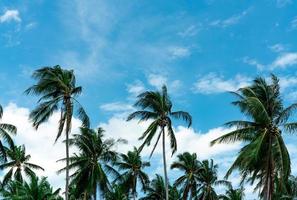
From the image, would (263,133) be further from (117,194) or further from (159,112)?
(117,194)

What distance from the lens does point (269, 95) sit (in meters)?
34.9

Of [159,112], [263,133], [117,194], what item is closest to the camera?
[263,133]

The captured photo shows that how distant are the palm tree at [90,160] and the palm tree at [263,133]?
23.3 meters

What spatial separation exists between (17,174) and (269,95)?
44.9 m

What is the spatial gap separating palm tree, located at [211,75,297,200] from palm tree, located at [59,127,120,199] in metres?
23.3

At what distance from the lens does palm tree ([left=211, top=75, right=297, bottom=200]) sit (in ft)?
107

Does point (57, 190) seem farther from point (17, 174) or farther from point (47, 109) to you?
point (47, 109)

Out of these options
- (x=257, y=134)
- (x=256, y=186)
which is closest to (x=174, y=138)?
(x=256, y=186)

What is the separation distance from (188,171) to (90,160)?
16475mm

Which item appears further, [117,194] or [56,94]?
[117,194]

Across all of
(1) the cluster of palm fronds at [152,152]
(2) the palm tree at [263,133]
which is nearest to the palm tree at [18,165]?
(1) the cluster of palm fronds at [152,152]

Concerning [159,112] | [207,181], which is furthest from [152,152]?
[207,181]

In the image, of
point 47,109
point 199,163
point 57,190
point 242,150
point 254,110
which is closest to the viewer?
point 254,110

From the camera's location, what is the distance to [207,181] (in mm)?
70125
